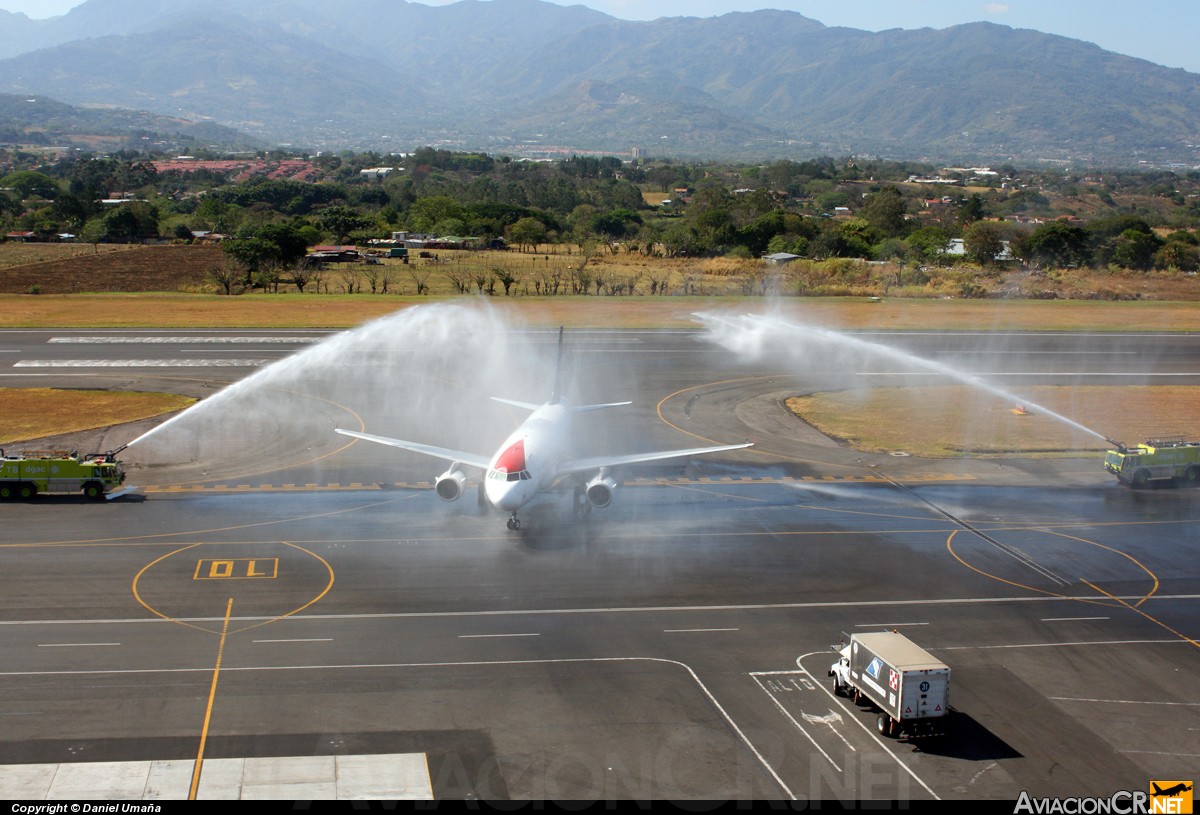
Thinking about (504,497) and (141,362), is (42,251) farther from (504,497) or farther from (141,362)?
(504,497)

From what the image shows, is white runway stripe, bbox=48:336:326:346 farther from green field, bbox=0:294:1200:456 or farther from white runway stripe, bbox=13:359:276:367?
white runway stripe, bbox=13:359:276:367

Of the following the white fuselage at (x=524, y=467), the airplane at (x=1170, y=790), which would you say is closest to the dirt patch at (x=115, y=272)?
the white fuselage at (x=524, y=467)

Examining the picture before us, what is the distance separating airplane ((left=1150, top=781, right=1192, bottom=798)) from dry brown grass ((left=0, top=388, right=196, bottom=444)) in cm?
6182

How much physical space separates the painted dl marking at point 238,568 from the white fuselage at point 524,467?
9.78m

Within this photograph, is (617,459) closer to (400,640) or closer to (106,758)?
(400,640)

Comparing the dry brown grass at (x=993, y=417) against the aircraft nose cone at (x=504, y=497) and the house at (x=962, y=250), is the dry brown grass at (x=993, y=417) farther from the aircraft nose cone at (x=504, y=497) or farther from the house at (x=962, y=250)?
the house at (x=962, y=250)

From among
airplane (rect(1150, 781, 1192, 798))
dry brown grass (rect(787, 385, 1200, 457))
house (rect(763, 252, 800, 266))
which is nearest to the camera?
airplane (rect(1150, 781, 1192, 798))

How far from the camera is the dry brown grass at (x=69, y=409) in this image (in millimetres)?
63438

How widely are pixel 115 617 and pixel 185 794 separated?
13615 mm

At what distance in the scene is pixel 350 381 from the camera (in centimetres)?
8050

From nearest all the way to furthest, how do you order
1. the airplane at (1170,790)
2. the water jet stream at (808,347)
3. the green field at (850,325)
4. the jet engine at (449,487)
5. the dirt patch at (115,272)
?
the airplane at (1170,790)
the jet engine at (449,487)
the green field at (850,325)
the water jet stream at (808,347)
the dirt patch at (115,272)

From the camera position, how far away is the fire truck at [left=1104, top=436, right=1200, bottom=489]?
56156 mm

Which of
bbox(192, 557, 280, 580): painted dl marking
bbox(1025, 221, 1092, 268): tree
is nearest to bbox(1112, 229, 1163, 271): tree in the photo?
bbox(1025, 221, 1092, 268): tree

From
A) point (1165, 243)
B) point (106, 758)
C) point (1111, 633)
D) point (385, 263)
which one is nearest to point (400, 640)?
point (106, 758)
